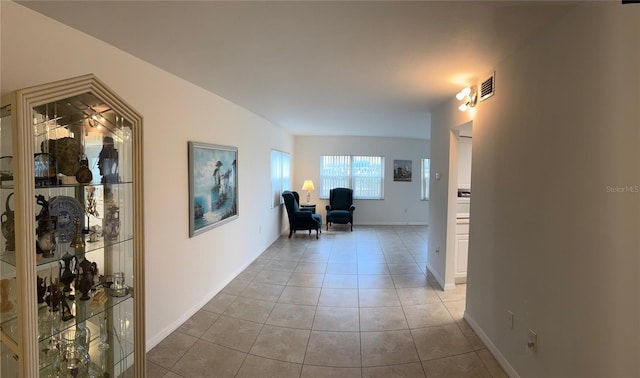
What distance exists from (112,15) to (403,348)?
3.09m

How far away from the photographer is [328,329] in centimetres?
286

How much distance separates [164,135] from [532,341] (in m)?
3.20

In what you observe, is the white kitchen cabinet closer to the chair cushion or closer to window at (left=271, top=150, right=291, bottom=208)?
window at (left=271, top=150, right=291, bottom=208)

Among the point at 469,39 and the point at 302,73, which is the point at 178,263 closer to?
the point at 302,73

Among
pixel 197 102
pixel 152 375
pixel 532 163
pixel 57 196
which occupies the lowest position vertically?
pixel 152 375

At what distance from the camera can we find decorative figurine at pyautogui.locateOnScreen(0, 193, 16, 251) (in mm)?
1451

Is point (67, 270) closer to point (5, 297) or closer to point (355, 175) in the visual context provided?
point (5, 297)

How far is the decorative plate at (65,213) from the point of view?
1604 mm

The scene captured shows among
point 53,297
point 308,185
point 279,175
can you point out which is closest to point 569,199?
point 53,297

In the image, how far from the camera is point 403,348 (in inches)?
100.0

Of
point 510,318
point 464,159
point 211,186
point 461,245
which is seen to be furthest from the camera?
point 464,159

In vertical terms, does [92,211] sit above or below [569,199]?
below

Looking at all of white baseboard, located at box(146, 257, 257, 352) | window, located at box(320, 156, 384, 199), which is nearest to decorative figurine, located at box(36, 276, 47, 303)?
white baseboard, located at box(146, 257, 257, 352)

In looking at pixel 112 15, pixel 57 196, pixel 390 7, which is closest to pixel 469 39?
pixel 390 7
